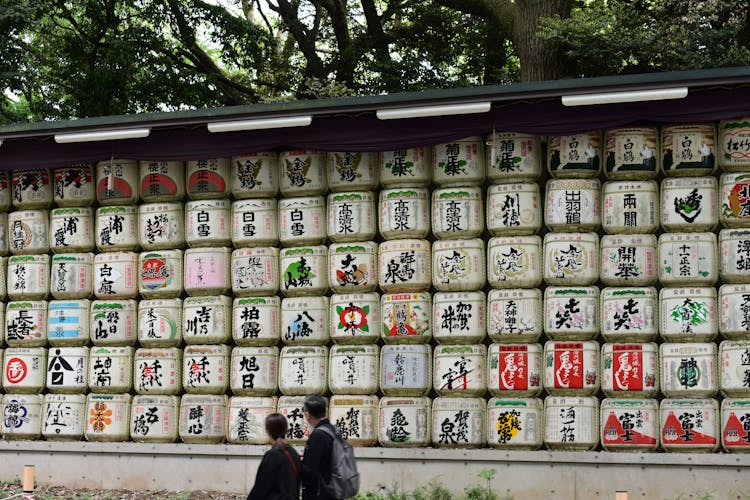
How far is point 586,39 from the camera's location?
17.0 meters

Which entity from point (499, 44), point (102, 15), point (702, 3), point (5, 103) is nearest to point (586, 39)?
point (702, 3)

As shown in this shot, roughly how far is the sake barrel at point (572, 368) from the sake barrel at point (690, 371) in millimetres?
640

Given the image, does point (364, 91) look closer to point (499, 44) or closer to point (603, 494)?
point (499, 44)

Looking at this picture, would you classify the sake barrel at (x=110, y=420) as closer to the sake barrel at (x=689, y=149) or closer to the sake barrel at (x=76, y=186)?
the sake barrel at (x=76, y=186)

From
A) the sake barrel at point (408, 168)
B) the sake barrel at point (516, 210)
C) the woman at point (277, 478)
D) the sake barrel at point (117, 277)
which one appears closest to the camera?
the woman at point (277, 478)

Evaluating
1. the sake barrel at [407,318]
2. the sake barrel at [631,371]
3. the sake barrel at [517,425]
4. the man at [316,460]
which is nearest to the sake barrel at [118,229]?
the sake barrel at [407,318]

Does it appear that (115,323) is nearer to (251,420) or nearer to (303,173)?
(251,420)

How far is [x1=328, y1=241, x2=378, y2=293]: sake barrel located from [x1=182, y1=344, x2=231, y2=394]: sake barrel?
4.64 ft

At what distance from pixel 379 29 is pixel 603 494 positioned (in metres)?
14.5

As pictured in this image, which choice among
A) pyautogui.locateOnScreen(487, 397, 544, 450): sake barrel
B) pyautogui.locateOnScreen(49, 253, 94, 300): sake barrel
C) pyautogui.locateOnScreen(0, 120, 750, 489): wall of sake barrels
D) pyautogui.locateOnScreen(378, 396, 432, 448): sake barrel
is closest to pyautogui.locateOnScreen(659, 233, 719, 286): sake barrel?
pyautogui.locateOnScreen(0, 120, 750, 489): wall of sake barrels

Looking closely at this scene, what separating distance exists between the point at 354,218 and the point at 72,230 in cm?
323

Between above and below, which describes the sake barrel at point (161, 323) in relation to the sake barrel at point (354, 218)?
below

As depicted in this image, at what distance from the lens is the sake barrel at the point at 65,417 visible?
1130cm

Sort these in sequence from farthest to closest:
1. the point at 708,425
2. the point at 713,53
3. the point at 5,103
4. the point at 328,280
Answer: the point at 5,103, the point at 713,53, the point at 328,280, the point at 708,425
